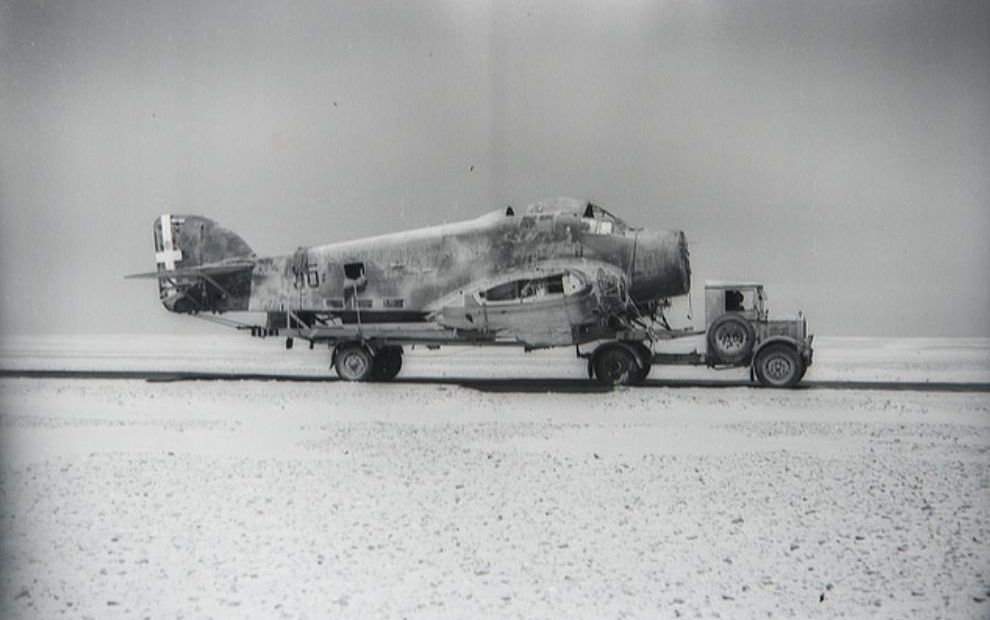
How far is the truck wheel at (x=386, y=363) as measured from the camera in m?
17.9

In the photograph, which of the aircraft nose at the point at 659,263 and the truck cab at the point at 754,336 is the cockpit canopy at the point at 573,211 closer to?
the aircraft nose at the point at 659,263

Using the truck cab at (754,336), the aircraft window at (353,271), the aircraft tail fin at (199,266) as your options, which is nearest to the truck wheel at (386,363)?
the aircraft window at (353,271)

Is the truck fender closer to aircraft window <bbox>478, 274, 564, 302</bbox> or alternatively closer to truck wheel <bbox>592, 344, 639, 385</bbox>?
truck wheel <bbox>592, 344, 639, 385</bbox>

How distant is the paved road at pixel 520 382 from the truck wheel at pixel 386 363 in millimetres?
271

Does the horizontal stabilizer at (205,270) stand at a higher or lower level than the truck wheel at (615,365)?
higher

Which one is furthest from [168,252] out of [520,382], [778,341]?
[778,341]

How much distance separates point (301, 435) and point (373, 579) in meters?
4.97

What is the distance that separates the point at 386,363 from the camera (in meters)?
18.3

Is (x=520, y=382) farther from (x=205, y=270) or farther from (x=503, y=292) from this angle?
(x=205, y=270)

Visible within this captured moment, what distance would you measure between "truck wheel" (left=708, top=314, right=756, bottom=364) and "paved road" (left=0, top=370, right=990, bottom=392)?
2.03ft

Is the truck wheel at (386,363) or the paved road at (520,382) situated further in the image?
the truck wheel at (386,363)

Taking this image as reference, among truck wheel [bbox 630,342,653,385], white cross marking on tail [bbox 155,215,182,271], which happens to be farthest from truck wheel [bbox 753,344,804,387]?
white cross marking on tail [bbox 155,215,182,271]

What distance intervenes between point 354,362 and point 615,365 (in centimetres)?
528

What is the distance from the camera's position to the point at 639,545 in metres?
6.39
